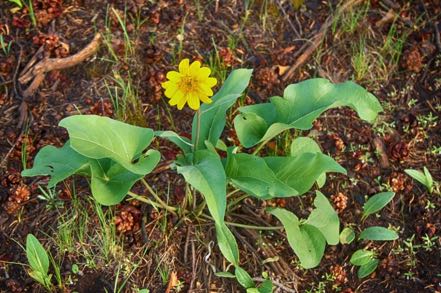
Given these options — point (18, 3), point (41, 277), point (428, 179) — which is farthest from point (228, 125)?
point (18, 3)

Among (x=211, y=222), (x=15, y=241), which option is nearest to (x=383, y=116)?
(x=211, y=222)

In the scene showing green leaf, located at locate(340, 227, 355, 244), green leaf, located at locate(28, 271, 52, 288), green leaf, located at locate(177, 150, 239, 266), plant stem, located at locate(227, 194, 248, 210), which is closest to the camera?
green leaf, located at locate(177, 150, 239, 266)

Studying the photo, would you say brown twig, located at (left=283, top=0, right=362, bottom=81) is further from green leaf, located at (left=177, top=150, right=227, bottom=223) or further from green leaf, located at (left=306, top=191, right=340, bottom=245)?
green leaf, located at (left=177, top=150, right=227, bottom=223)

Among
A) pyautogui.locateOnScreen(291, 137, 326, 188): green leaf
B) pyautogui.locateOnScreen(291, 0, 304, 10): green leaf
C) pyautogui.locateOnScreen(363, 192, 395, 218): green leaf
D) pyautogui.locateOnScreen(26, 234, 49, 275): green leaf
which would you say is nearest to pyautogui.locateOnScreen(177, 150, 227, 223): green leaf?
pyautogui.locateOnScreen(291, 137, 326, 188): green leaf

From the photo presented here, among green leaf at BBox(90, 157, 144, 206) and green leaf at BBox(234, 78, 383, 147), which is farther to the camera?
green leaf at BBox(234, 78, 383, 147)

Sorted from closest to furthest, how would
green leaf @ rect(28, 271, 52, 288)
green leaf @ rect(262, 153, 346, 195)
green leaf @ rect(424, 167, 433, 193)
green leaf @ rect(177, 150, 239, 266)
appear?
green leaf @ rect(177, 150, 239, 266) < green leaf @ rect(262, 153, 346, 195) < green leaf @ rect(28, 271, 52, 288) < green leaf @ rect(424, 167, 433, 193)

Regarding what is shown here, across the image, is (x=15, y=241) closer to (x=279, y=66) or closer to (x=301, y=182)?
(x=301, y=182)

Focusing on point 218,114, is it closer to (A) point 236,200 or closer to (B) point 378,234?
(A) point 236,200

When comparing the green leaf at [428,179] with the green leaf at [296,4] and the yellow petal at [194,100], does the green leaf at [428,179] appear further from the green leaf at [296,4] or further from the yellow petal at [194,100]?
the yellow petal at [194,100]

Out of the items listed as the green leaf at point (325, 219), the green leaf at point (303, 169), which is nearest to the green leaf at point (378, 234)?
the green leaf at point (325, 219)
